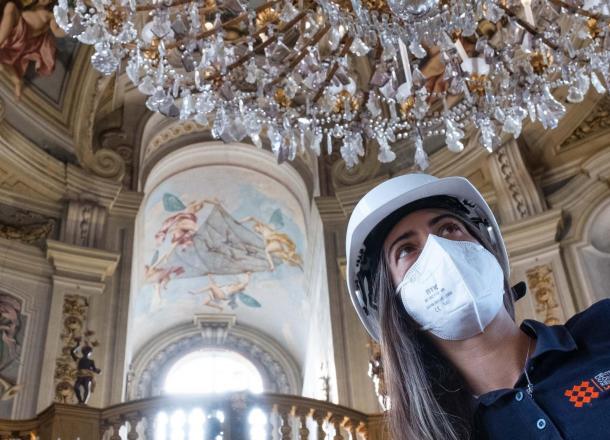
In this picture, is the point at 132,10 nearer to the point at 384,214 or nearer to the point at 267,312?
the point at 384,214

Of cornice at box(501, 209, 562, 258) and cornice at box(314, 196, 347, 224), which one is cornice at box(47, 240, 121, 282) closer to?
cornice at box(314, 196, 347, 224)

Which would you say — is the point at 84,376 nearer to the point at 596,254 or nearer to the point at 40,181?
the point at 40,181

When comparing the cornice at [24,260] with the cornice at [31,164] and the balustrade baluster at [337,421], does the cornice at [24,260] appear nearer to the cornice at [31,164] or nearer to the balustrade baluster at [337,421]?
the cornice at [31,164]

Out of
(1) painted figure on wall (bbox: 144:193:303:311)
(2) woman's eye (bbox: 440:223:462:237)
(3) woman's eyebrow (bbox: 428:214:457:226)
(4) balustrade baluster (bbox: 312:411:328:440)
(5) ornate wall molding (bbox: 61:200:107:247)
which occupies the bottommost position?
(2) woman's eye (bbox: 440:223:462:237)

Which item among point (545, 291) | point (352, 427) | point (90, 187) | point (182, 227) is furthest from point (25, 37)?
point (545, 291)

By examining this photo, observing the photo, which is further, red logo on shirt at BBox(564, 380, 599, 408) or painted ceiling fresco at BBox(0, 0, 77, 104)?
painted ceiling fresco at BBox(0, 0, 77, 104)

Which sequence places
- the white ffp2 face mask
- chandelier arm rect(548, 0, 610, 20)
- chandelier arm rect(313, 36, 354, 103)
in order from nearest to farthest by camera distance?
the white ffp2 face mask
chandelier arm rect(548, 0, 610, 20)
chandelier arm rect(313, 36, 354, 103)

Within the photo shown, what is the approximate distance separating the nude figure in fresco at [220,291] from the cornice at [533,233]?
666 cm

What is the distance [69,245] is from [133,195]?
50.8 inches

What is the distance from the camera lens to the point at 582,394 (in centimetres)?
172

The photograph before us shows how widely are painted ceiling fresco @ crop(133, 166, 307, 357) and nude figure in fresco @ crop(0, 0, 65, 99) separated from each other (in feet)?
9.74

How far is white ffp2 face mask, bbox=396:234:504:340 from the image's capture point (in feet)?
6.30

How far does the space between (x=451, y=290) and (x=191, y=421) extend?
17.3 feet

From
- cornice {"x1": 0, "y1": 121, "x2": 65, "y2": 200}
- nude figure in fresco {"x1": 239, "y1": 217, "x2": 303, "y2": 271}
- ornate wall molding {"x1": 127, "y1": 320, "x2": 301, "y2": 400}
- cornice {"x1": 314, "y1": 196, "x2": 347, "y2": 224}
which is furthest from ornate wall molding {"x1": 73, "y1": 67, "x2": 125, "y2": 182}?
ornate wall molding {"x1": 127, "y1": 320, "x2": 301, "y2": 400}
